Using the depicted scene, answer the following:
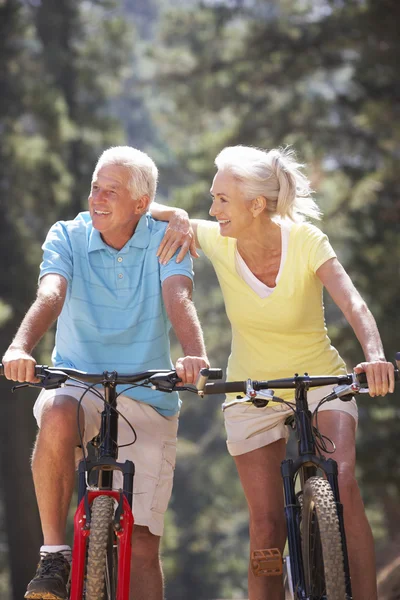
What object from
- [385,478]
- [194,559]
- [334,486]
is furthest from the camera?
[194,559]

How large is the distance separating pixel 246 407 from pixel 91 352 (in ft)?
2.28

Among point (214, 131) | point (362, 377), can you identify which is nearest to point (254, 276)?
point (362, 377)

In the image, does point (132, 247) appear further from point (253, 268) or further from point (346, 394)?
point (346, 394)

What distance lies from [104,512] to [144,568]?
0.84m

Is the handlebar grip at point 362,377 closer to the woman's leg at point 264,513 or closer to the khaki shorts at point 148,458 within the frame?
the woman's leg at point 264,513

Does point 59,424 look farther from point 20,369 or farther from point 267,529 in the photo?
point 267,529

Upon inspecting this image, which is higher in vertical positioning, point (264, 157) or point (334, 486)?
point (264, 157)

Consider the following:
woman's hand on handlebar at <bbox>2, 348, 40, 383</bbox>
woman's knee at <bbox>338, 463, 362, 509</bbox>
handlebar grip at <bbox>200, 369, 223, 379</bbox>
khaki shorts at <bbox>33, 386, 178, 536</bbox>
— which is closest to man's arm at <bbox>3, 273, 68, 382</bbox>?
woman's hand on handlebar at <bbox>2, 348, 40, 383</bbox>

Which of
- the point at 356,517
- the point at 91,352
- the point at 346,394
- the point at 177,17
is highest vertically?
the point at 177,17

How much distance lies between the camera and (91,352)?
4.11 m

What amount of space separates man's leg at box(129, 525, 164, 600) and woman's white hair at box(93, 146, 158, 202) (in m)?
1.42

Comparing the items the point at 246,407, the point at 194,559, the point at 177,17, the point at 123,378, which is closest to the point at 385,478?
the point at 246,407

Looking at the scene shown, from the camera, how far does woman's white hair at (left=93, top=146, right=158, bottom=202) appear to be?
167 inches

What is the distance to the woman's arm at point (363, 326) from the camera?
3.40m
